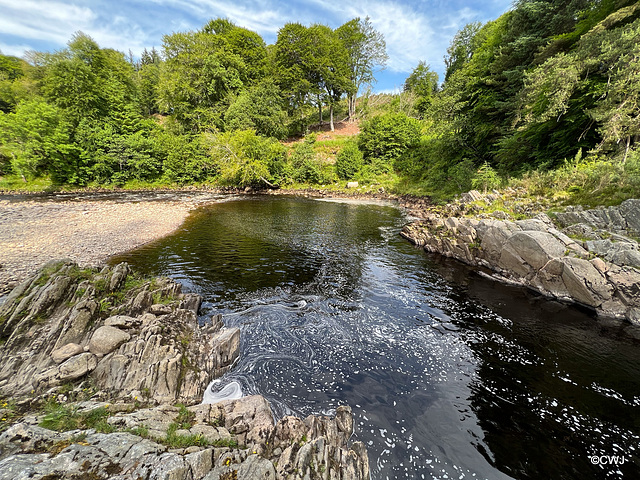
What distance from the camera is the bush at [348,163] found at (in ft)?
176

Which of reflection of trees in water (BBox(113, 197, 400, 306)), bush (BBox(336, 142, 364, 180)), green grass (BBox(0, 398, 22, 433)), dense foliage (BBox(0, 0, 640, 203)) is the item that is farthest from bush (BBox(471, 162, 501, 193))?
green grass (BBox(0, 398, 22, 433))

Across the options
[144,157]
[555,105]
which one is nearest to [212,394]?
[555,105]

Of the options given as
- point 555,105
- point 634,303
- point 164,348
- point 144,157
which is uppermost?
point 555,105

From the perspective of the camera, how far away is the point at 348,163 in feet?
176

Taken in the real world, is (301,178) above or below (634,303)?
above

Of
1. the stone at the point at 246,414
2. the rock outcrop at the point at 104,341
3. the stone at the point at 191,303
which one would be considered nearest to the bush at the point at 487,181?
the stone at the point at 191,303

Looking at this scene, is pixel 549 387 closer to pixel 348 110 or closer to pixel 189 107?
pixel 189 107

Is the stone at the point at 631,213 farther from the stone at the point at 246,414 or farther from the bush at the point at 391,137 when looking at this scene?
the bush at the point at 391,137

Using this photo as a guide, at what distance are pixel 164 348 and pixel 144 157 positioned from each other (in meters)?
55.0

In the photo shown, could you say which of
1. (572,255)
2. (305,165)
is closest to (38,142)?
(305,165)

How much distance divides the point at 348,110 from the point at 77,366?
86550 mm

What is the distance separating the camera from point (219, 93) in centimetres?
5719

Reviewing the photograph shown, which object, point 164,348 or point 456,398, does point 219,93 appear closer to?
point 164,348

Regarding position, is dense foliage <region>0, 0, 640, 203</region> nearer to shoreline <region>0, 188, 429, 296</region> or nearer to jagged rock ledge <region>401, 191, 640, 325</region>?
jagged rock ledge <region>401, 191, 640, 325</region>
